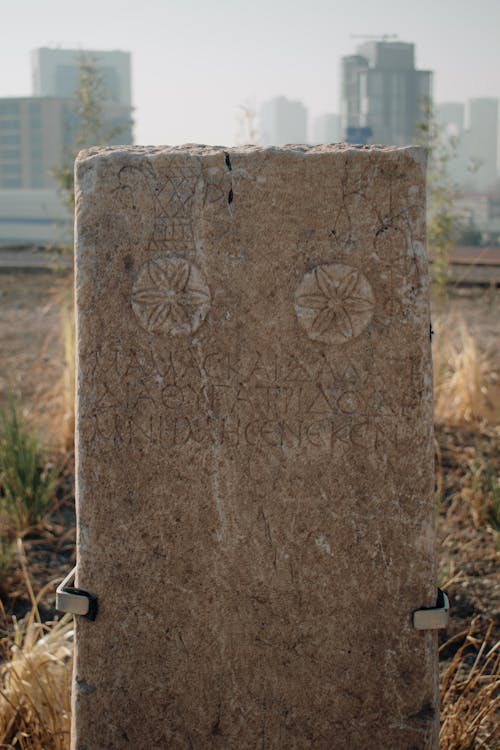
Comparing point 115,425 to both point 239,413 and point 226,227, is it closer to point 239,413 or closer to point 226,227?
point 239,413

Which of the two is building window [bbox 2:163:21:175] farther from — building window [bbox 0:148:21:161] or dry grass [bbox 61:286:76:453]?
dry grass [bbox 61:286:76:453]

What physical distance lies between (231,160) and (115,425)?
645 millimetres

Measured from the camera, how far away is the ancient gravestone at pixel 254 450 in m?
1.95

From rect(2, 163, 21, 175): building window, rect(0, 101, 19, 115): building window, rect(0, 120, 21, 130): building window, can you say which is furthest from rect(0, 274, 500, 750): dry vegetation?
rect(2, 163, 21, 175): building window

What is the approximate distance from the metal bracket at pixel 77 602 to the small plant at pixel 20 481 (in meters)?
1.96

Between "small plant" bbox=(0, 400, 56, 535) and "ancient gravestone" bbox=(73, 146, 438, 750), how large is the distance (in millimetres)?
1988

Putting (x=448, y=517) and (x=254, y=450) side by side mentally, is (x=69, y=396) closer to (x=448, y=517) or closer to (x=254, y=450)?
(x=448, y=517)

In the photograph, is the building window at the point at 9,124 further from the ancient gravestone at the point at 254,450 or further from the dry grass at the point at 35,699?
the ancient gravestone at the point at 254,450

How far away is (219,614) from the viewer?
2.06m

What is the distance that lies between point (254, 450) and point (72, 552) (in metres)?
2.21

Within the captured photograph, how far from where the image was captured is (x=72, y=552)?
3.98 m

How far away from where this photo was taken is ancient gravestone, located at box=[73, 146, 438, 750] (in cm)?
195

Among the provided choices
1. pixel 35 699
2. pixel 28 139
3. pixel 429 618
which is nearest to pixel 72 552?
pixel 35 699

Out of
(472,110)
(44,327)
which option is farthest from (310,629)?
(472,110)
